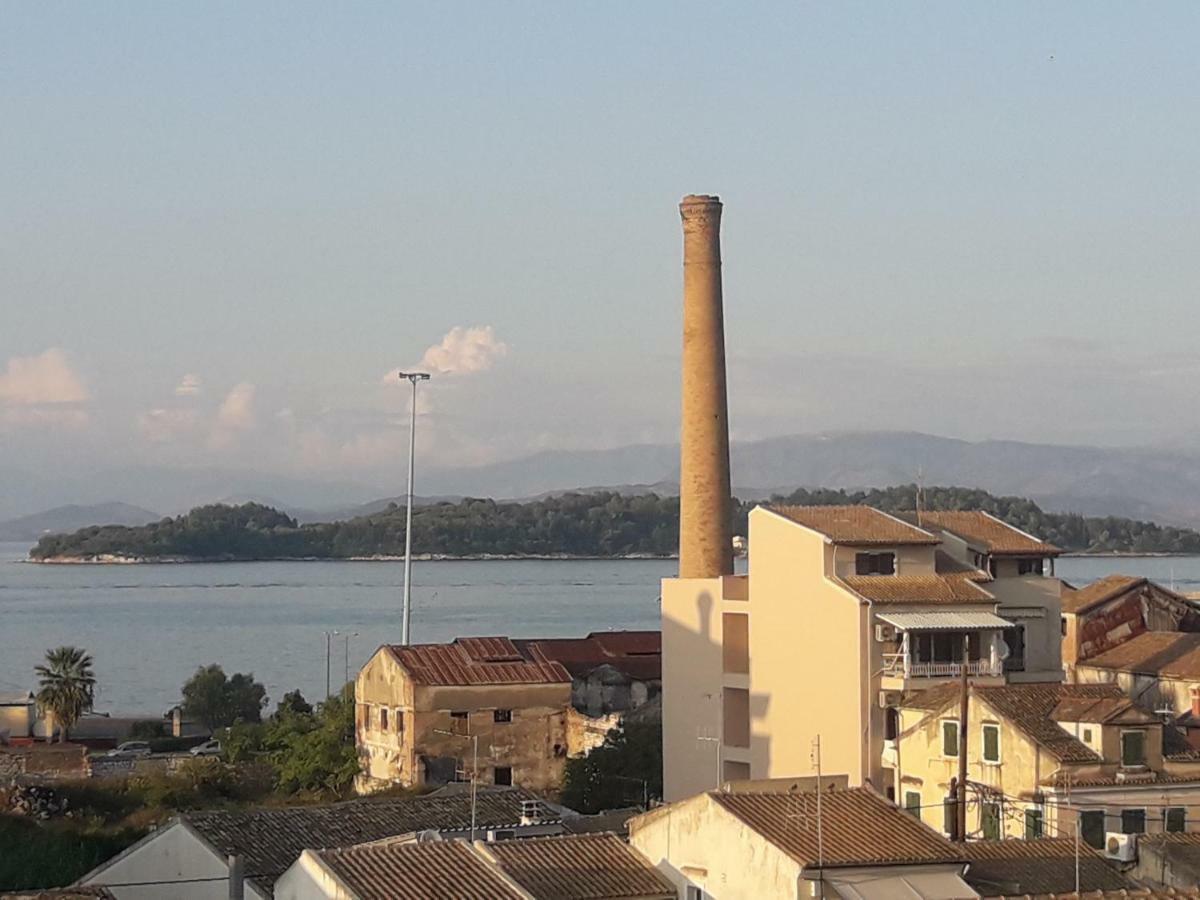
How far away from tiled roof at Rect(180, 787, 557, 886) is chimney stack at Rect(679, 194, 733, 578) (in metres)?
21.0

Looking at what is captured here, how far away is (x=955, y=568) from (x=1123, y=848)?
62.1 ft

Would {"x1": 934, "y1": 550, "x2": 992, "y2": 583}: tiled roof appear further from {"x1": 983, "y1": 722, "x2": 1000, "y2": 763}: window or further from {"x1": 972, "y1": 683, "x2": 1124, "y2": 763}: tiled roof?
{"x1": 983, "y1": 722, "x2": 1000, "y2": 763}: window

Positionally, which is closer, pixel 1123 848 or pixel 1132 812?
pixel 1123 848

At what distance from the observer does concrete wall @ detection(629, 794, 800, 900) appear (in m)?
20.1

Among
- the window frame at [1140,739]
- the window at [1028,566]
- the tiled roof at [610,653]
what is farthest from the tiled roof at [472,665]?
the window frame at [1140,739]

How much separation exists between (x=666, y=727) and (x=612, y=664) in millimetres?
10780

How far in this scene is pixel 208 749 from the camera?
188 feet

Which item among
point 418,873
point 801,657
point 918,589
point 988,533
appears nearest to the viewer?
point 418,873

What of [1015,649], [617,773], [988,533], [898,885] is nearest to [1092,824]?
Answer: [898,885]

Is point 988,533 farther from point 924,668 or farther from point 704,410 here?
point 704,410

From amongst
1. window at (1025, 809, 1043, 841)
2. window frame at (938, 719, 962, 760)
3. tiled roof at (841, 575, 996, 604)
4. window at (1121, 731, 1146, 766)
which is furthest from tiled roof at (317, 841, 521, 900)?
tiled roof at (841, 575, 996, 604)

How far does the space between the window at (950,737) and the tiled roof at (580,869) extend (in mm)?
10753

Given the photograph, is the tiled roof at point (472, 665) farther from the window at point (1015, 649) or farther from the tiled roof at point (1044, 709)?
the tiled roof at point (1044, 709)

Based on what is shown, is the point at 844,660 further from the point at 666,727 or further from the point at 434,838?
the point at 434,838
